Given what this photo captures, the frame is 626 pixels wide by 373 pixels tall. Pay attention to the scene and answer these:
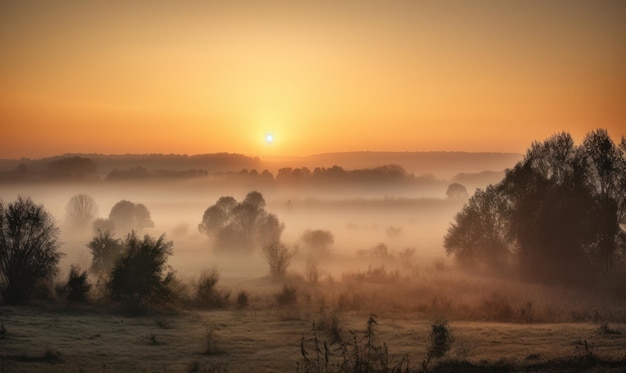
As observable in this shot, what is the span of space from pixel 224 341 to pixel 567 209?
161ft

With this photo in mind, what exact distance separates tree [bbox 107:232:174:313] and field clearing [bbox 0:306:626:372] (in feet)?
13.7

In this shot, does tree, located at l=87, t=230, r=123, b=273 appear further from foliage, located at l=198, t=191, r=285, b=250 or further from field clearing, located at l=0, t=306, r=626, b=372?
foliage, located at l=198, t=191, r=285, b=250

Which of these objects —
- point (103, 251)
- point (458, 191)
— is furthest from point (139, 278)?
point (458, 191)

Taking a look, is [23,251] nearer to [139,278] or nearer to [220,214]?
[139,278]

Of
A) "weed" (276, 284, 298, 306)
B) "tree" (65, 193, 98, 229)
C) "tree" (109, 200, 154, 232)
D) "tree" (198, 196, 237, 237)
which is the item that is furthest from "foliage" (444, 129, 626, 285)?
"tree" (65, 193, 98, 229)

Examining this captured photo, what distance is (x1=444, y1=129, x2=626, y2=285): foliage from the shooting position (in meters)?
61.7

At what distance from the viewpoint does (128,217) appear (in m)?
130

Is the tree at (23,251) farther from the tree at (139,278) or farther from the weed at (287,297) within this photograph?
the weed at (287,297)

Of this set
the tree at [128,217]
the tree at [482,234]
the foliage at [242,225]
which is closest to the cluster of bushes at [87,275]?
the tree at [482,234]

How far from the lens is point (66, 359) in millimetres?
27094

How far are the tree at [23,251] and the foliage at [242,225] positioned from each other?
57.5 metres

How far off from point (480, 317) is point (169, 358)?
27.3 meters

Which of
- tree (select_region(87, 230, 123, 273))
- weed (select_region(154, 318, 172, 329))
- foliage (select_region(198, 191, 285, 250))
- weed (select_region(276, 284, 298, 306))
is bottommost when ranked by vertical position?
weed (select_region(154, 318, 172, 329))

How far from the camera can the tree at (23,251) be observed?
48812 millimetres
